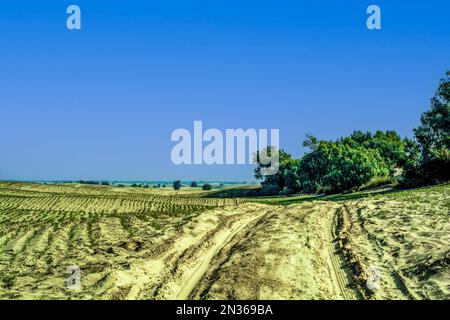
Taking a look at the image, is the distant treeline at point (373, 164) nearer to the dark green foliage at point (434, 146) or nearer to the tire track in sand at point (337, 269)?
the dark green foliage at point (434, 146)

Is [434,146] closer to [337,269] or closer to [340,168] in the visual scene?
[340,168]

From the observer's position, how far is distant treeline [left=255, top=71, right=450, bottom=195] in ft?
186

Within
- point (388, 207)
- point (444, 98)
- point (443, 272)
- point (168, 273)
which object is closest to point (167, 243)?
point (168, 273)

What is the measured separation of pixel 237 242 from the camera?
22578mm

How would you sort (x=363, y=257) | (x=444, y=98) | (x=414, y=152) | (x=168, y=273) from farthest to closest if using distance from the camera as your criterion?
(x=414, y=152) → (x=444, y=98) → (x=363, y=257) → (x=168, y=273)

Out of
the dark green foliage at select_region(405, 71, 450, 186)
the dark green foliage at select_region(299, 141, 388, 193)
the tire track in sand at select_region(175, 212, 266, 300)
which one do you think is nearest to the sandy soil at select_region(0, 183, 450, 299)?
the tire track in sand at select_region(175, 212, 266, 300)

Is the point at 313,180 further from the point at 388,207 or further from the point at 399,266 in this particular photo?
the point at 399,266

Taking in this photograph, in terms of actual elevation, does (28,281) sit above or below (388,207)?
below

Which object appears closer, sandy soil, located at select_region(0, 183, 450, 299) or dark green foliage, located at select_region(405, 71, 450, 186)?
sandy soil, located at select_region(0, 183, 450, 299)

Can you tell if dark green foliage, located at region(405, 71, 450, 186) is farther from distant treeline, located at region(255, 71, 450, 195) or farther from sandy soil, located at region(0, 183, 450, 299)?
sandy soil, located at region(0, 183, 450, 299)

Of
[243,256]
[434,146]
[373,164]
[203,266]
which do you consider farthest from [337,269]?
[373,164]

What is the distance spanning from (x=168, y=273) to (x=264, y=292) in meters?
3.99

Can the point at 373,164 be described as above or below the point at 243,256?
above

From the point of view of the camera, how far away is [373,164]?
73500 mm
